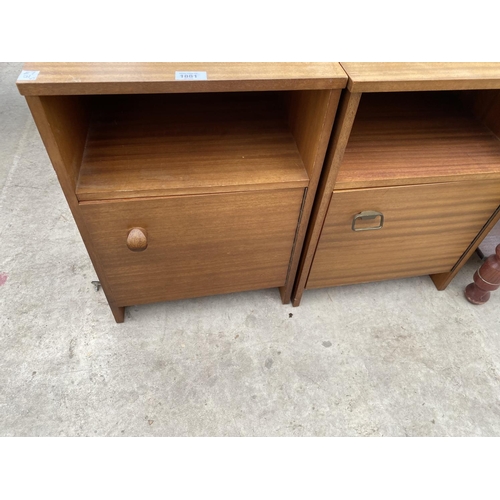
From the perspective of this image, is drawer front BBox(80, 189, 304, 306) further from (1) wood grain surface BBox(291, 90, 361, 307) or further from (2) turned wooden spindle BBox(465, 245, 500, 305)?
(2) turned wooden spindle BBox(465, 245, 500, 305)

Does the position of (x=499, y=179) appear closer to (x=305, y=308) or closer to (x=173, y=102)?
(x=305, y=308)

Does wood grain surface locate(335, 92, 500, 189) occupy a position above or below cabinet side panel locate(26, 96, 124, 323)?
below

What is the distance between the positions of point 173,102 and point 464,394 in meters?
0.92

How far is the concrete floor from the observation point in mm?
847

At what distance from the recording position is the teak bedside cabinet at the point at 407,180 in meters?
0.70

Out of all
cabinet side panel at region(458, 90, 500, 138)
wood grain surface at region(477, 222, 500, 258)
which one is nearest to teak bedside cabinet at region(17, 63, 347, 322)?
cabinet side panel at region(458, 90, 500, 138)

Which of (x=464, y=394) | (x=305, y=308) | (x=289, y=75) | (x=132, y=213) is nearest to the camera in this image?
(x=289, y=75)

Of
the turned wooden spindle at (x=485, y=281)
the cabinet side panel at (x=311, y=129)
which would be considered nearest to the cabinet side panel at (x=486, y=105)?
the turned wooden spindle at (x=485, y=281)

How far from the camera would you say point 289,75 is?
537 mm

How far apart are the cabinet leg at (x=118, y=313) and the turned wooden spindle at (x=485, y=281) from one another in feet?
2.96

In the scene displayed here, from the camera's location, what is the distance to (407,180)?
72 centimetres

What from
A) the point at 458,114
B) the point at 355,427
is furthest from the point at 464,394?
the point at 458,114

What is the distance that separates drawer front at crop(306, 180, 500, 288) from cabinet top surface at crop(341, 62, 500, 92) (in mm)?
203

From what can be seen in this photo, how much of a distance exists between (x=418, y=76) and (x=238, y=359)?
0.68 m
